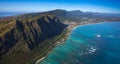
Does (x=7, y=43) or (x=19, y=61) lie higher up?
(x=7, y=43)

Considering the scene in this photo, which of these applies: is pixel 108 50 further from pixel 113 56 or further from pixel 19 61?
pixel 19 61

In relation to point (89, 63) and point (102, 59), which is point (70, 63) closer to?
point (89, 63)

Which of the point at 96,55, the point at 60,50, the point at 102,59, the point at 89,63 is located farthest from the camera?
the point at 60,50

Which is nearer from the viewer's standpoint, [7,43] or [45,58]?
[45,58]

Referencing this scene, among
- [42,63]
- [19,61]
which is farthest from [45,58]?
[19,61]

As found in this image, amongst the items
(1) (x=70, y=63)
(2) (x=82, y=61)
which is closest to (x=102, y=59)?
(2) (x=82, y=61)

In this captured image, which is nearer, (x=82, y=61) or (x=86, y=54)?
(x=82, y=61)

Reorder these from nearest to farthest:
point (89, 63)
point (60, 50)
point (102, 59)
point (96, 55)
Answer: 1. point (89, 63)
2. point (102, 59)
3. point (96, 55)
4. point (60, 50)

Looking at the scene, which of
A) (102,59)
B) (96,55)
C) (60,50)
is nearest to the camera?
(102,59)

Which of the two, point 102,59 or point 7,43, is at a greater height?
point 7,43
